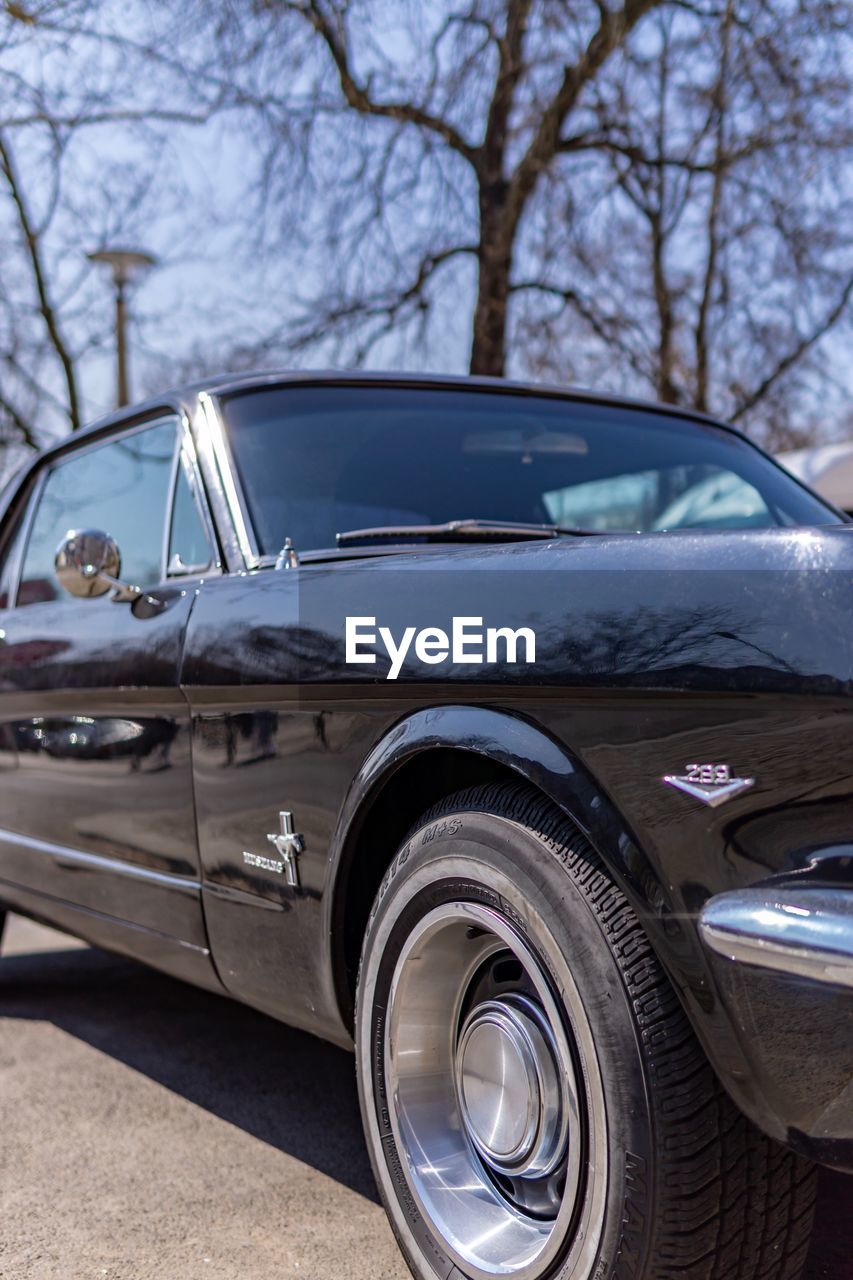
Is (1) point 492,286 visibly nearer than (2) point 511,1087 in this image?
No

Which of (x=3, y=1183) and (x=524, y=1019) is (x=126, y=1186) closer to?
(x=3, y=1183)

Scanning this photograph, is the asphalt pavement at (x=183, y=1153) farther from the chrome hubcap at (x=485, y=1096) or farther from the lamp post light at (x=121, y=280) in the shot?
the lamp post light at (x=121, y=280)

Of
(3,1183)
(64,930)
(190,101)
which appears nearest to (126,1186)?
(3,1183)

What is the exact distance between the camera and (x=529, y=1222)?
1941 mm

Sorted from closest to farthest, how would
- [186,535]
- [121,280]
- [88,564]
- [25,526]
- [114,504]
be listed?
[88,564] < [186,535] < [114,504] < [25,526] < [121,280]

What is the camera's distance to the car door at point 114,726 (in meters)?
2.85

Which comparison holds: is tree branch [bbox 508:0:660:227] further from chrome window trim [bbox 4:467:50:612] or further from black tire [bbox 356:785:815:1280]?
black tire [bbox 356:785:815:1280]

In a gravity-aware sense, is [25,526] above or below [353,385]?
below

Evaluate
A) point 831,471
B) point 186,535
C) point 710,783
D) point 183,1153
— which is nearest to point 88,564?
point 186,535

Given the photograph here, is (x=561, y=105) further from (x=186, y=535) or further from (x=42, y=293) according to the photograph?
(x=186, y=535)

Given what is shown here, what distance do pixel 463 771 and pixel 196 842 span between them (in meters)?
0.81

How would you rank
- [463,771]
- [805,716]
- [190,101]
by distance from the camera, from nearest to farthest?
[805,716] → [463,771] → [190,101]

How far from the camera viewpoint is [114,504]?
146 inches

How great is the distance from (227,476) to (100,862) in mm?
958
